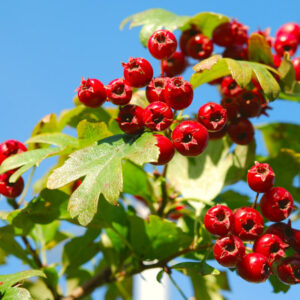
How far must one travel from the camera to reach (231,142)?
1.83 metres

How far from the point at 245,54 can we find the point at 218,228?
72 cm

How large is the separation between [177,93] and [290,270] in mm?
514

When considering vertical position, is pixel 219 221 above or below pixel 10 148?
below

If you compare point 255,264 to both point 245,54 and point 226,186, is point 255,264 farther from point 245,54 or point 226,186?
point 245,54

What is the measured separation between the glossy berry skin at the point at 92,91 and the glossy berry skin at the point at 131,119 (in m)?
0.08

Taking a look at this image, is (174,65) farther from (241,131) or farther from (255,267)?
(255,267)

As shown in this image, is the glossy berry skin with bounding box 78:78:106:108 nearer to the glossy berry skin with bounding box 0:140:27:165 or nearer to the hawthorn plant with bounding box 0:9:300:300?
the hawthorn plant with bounding box 0:9:300:300

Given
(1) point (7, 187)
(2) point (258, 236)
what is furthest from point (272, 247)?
(1) point (7, 187)

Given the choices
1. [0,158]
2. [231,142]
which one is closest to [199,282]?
[231,142]

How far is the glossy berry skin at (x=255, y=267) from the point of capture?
1.28 meters

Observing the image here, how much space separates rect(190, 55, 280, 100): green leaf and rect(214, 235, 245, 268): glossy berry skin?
16.5 inches

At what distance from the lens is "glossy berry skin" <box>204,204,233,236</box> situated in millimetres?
1297

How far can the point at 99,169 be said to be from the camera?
132 cm

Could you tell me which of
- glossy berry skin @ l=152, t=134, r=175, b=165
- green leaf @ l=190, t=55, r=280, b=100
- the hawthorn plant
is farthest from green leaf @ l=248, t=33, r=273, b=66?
glossy berry skin @ l=152, t=134, r=175, b=165
